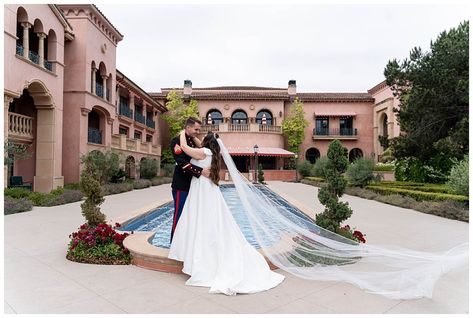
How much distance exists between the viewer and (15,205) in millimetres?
10562

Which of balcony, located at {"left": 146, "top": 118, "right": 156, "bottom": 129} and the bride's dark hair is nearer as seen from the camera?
the bride's dark hair

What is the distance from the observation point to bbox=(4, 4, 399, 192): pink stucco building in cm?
1436

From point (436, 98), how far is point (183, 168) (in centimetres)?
1549

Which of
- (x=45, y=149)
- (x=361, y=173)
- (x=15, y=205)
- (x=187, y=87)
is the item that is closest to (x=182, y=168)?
(x=15, y=205)

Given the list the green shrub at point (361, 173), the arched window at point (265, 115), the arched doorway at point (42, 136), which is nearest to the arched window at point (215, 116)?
the arched window at point (265, 115)

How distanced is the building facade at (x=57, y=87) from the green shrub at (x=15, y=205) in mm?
1802

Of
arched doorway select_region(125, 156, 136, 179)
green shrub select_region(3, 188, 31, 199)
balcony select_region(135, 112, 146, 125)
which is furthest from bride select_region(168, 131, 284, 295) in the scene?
balcony select_region(135, 112, 146, 125)

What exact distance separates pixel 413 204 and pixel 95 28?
18.6m

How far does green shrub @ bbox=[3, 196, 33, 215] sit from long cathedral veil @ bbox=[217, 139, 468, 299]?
30.0 feet

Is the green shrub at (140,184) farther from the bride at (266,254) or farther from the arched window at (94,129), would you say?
the bride at (266,254)

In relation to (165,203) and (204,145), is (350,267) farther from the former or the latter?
(165,203)

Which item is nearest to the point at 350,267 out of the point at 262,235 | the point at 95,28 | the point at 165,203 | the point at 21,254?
the point at 262,235

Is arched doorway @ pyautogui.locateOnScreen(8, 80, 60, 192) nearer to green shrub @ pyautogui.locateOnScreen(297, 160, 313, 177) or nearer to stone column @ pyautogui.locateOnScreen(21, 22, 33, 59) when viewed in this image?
stone column @ pyautogui.locateOnScreen(21, 22, 33, 59)

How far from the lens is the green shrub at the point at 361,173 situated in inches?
746
